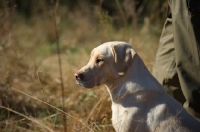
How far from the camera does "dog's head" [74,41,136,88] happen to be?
2906 millimetres

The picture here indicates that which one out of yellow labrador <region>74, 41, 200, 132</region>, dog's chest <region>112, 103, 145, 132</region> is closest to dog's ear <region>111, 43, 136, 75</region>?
yellow labrador <region>74, 41, 200, 132</region>

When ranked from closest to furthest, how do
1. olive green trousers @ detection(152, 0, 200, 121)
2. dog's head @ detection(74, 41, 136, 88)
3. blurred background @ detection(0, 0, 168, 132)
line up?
dog's head @ detection(74, 41, 136, 88), olive green trousers @ detection(152, 0, 200, 121), blurred background @ detection(0, 0, 168, 132)

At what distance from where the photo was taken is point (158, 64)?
3777 mm

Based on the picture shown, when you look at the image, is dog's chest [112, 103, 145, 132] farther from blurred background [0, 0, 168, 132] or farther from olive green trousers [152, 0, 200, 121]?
olive green trousers [152, 0, 200, 121]

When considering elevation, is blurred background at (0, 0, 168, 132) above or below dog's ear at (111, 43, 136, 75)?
below

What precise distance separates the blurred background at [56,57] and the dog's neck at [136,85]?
292 mm

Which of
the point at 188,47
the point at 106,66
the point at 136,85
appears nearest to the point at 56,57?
the point at 188,47

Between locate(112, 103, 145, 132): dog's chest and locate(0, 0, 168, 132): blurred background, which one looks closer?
locate(112, 103, 145, 132): dog's chest

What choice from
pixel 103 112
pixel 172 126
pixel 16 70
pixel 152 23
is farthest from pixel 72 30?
pixel 172 126

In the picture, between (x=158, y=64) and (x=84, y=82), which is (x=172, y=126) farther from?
(x=158, y=64)

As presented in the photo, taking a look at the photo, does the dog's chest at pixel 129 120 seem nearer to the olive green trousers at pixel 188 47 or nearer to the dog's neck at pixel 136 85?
the dog's neck at pixel 136 85

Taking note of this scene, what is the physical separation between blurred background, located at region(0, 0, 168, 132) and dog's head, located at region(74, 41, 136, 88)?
0.18 m

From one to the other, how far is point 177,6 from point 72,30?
5039mm

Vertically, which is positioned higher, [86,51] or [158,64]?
[158,64]
